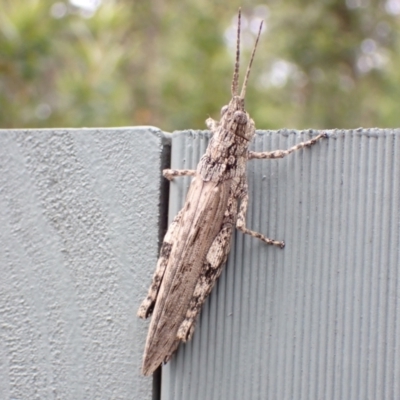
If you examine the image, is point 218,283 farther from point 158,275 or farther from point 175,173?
point 175,173

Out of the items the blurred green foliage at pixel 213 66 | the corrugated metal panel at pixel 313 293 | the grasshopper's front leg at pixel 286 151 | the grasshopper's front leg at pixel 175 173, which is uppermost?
A: the blurred green foliage at pixel 213 66

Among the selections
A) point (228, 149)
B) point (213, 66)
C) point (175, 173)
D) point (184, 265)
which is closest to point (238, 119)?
point (228, 149)

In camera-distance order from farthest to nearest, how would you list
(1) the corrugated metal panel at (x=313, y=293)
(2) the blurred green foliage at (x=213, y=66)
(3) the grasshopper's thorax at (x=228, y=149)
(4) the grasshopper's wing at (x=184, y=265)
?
(2) the blurred green foliage at (x=213, y=66) → (3) the grasshopper's thorax at (x=228, y=149) → (4) the grasshopper's wing at (x=184, y=265) → (1) the corrugated metal panel at (x=313, y=293)

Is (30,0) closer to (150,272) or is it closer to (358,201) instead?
(150,272)

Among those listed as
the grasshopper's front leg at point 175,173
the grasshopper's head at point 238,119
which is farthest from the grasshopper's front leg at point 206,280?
the grasshopper's head at point 238,119

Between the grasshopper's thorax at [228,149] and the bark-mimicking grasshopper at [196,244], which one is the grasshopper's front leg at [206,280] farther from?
the grasshopper's thorax at [228,149]

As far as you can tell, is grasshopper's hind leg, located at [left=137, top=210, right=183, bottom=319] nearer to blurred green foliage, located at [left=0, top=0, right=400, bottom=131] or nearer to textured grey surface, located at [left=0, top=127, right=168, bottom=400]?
textured grey surface, located at [left=0, top=127, right=168, bottom=400]

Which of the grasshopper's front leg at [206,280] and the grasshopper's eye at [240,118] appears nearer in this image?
the grasshopper's front leg at [206,280]

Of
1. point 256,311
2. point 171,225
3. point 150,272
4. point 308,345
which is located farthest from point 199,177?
point 308,345
